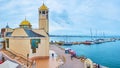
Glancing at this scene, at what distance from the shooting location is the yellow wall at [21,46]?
24234mm

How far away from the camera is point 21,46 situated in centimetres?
2456

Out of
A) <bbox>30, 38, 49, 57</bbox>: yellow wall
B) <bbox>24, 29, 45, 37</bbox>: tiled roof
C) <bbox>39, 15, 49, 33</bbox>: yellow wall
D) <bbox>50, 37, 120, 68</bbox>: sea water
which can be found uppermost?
<bbox>39, 15, 49, 33</bbox>: yellow wall

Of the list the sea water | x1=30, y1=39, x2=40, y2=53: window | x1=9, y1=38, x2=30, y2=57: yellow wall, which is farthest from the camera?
the sea water

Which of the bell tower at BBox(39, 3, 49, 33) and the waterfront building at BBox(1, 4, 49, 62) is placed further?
the bell tower at BBox(39, 3, 49, 33)

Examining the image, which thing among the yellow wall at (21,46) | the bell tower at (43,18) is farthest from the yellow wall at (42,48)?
the bell tower at (43,18)

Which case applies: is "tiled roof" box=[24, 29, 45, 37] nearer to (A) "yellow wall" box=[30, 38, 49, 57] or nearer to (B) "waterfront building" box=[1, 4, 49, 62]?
(B) "waterfront building" box=[1, 4, 49, 62]

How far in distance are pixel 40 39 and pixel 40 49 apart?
118 centimetres

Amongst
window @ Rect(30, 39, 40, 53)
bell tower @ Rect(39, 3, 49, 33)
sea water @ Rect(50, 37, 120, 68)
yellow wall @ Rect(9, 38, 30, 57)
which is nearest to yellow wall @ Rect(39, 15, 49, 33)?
bell tower @ Rect(39, 3, 49, 33)

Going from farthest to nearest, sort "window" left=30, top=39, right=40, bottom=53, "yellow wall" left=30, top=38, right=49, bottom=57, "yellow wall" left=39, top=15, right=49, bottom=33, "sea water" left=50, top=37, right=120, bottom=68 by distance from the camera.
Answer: "sea water" left=50, top=37, right=120, bottom=68, "yellow wall" left=39, top=15, right=49, bottom=33, "yellow wall" left=30, top=38, right=49, bottom=57, "window" left=30, top=39, right=40, bottom=53

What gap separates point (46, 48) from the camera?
1036 inches

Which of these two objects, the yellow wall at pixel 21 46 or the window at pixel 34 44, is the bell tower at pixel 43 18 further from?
the yellow wall at pixel 21 46

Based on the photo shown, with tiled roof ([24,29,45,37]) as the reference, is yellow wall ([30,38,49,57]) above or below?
below

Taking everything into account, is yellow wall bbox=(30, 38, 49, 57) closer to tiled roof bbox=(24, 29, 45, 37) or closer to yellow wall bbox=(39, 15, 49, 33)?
tiled roof bbox=(24, 29, 45, 37)

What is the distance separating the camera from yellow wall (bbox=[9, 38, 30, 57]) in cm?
2423
